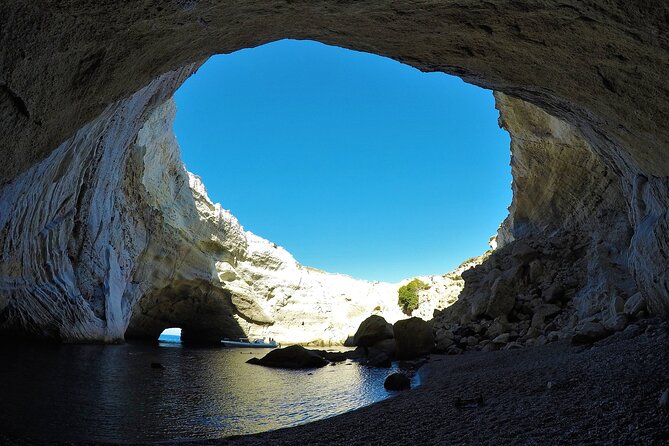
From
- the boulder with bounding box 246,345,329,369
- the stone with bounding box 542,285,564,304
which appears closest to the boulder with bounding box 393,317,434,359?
the boulder with bounding box 246,345,329,369

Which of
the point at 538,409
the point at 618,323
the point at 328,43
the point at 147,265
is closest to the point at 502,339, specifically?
the point at 618,323

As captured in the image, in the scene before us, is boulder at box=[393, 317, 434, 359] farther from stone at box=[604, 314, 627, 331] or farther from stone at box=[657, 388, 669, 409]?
stone at box=[657, 388, 669, 409]

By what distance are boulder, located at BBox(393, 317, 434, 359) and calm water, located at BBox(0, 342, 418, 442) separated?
Result: 150 inches

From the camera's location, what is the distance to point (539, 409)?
6.22 m

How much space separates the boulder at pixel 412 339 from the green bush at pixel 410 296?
32.5 metres

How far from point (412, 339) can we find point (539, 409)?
15.5 metres

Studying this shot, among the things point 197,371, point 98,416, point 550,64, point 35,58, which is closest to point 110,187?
point 197,371

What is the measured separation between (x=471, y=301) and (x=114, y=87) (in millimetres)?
23903

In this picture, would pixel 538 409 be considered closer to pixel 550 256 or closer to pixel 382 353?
pixel 382 353

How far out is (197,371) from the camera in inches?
708

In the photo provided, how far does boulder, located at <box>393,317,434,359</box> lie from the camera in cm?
2128

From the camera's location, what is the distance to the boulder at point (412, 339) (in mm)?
21281

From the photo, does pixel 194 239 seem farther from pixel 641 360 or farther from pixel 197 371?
pixel 641 360

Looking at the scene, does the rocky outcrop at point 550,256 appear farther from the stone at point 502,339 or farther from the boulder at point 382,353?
the boulder at point 382,353
